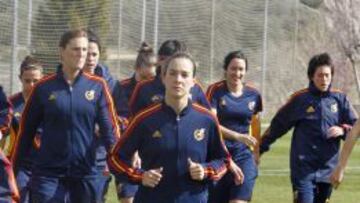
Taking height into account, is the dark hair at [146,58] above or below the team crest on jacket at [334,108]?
above

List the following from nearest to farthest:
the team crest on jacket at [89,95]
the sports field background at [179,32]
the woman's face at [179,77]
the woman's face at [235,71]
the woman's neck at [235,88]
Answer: the woman's face at [179,77]
the team crest on jacket at [89,95]
the woman's face at [235,71]
the woman's neck at [235,88]
the sports field background at [179,32]

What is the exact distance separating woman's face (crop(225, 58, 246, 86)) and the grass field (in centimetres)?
406

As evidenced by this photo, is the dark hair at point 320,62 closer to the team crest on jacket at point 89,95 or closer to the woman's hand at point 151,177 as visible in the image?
the team crest on jacket at point 89,95

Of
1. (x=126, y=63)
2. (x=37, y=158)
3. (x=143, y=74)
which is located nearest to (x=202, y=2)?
(x=126, y=63)

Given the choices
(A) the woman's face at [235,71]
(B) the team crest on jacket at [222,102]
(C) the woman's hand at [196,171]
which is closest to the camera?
(C) the woman's hand at [196,171]

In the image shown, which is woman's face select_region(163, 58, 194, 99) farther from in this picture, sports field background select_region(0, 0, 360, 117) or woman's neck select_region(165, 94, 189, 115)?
sports field background select_region(0, 0, 360, 117)

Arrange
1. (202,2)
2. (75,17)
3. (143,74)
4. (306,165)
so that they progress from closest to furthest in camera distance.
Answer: (306,165)
(143,74)
(75,17)
(202,2)

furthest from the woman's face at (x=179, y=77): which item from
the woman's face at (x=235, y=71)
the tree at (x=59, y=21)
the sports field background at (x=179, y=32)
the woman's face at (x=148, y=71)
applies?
the tree at (x=59, y=21)

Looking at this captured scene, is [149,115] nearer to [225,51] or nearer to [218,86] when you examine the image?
[218,86]

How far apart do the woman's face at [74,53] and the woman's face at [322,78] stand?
2764mm

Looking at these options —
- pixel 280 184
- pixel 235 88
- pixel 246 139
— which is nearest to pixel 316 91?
pixel 235 88

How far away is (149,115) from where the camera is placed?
24.9ft

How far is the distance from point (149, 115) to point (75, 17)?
A: 74.8ft

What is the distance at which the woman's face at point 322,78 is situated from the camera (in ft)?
35.1
